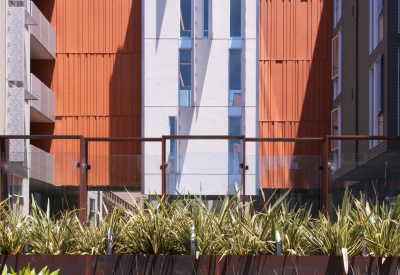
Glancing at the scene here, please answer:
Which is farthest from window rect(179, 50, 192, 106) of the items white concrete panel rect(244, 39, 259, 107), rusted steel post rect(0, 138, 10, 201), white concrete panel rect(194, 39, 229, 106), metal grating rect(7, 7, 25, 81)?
rusted steel post rect(0, 138, 10, 201)

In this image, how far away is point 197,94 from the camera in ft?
103

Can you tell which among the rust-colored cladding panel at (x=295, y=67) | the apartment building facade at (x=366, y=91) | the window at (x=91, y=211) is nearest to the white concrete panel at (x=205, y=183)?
the window at (x=91, y=211)

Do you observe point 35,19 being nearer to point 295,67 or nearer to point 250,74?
point 250,74

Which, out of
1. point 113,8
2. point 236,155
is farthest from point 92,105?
point 236,155

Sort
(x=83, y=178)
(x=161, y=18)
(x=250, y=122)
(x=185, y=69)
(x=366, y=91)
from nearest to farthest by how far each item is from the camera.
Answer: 1. (x=83, y=178)
2. (x=366, y=91)
3. (x=250, y=122)
4. (x=161, y=18)
5. (x=185, y=69)

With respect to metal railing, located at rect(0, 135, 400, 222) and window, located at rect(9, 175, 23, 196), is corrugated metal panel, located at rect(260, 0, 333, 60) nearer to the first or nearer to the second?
metal railing, located at rect(0, 135, 400, 222)

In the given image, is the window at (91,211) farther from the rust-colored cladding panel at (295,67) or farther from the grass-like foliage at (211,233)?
the rust-colored cladding panel at (295,67)

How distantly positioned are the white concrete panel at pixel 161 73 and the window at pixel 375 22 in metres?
9.73

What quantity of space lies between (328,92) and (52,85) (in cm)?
1248

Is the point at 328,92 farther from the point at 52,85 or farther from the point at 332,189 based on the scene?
the point at 332,189

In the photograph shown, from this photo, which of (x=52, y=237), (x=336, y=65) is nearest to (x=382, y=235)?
(x=52, y=237)

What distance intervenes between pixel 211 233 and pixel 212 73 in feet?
75.8

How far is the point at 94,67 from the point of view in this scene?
1335 inches

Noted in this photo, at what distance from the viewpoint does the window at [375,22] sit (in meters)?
23.1
